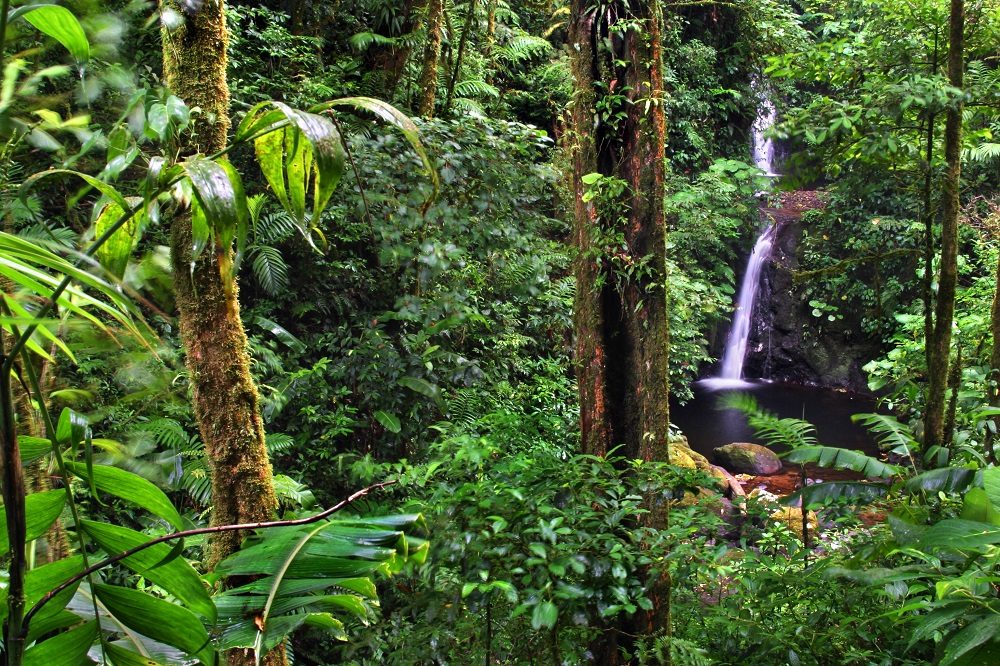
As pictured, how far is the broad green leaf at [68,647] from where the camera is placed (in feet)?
2.39

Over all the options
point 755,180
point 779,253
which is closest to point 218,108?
point 755,180

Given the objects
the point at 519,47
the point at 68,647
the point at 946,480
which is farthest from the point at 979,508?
the point at 519,47

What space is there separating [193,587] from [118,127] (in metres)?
0.75

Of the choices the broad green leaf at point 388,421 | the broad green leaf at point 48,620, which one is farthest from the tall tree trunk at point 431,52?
the broad green leaf at point 48,620

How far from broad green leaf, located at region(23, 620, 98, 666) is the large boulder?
816cm

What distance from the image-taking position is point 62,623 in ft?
2.52

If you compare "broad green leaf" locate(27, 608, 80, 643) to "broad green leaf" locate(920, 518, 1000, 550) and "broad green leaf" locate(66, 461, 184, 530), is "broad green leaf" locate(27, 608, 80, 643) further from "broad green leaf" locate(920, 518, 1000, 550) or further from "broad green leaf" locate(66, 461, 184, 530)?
"broad green leaf" locate(920, 518, 1000, 550)

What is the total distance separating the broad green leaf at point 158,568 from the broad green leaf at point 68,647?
0.08 m

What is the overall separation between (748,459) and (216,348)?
7689 millimetres

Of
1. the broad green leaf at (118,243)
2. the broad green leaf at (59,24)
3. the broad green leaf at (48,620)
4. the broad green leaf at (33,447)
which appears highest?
Answer: the broad green leaf at (59,24)

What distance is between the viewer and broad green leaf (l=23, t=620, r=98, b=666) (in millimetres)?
728

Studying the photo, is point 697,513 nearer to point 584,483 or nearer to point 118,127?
point 584,483

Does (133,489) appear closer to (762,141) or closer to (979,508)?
(979,508)

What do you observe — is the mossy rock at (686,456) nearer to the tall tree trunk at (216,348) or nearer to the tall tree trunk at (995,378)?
the tall tree trunk at (995,378)
